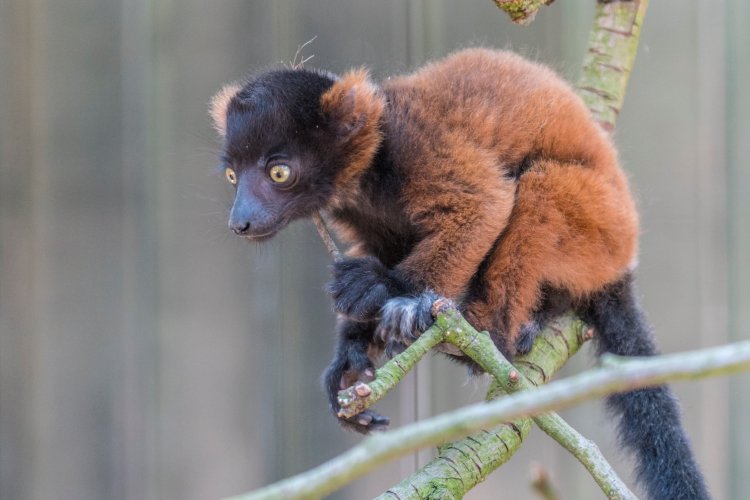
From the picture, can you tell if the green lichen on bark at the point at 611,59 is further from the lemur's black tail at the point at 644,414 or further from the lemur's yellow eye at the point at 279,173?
the lemur's yellow eye at the point at 279,173

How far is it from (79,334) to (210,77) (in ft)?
A: 4.73

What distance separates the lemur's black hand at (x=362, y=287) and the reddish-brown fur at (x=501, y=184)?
68 millimetres

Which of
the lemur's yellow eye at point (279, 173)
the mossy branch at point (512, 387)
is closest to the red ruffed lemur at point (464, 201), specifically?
the lemur's yellow eye at point (279, 173)

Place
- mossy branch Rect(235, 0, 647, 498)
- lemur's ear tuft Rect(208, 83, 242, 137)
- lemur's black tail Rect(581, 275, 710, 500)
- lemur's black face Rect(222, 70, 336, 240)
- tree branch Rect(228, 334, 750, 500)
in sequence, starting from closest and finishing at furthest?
tree branch Rect(228, 334, 750, 500), mossy branch Rect(235, 0, 647, 498), lemur's black tail Rect(581, 275, 710, 500), lemur's black face Rect(222, 70, 336, 240), lemur's ear tuft Rect(208, 83, 242, 137)

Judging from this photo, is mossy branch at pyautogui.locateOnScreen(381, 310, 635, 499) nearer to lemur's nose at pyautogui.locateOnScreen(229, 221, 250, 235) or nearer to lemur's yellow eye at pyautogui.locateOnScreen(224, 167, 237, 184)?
lemur's nose at pyautogui.locateOnScreen(229, 221, 250, 235)

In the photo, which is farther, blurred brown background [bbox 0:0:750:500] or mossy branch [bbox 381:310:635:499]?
blurred brown background [bbox 0:0:750:500]

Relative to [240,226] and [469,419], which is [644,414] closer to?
[240,226]

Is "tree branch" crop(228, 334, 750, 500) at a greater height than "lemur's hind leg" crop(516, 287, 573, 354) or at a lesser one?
greater

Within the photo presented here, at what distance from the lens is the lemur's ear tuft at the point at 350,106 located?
2895 millimetres

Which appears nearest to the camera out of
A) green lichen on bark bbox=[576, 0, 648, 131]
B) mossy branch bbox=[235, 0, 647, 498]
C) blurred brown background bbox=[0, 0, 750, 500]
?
mossy branch bbox=[235, 0, 647, 498]

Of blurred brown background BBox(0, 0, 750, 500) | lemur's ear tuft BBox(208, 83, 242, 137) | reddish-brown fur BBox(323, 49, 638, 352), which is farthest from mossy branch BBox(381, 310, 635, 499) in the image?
blurred brown background BBox(0, 0, 750, 500)

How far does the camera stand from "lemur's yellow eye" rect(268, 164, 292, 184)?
2846 mm

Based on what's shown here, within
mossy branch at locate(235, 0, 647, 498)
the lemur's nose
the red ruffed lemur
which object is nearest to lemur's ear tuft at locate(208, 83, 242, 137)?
the red ruffed lemur

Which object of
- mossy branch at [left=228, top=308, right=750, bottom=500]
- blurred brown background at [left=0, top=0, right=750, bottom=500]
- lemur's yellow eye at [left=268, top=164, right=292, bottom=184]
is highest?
mossy branch at [left=228, top=308, right=750, bottom=500]
